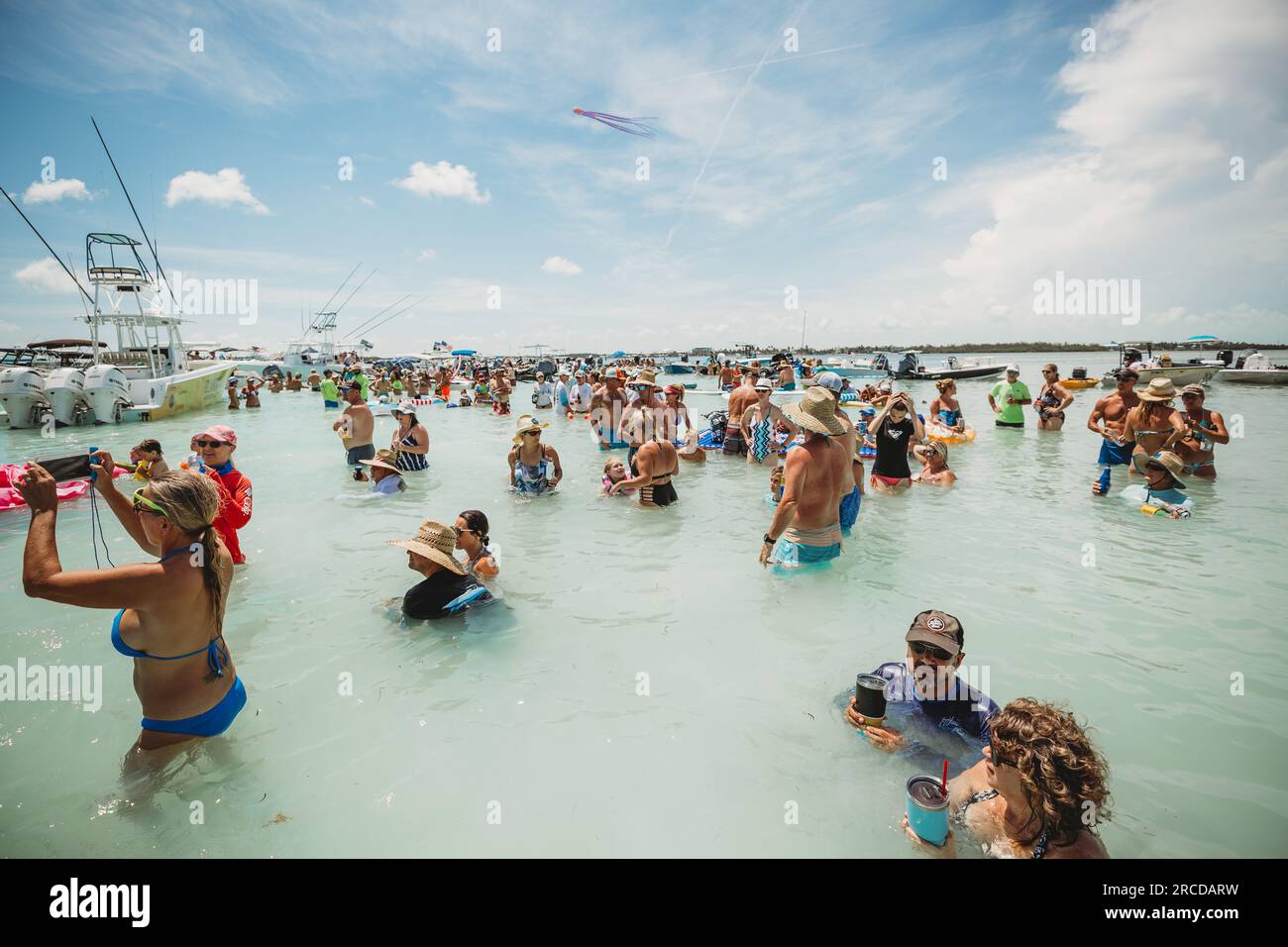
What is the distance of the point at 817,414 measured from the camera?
15.0 ft

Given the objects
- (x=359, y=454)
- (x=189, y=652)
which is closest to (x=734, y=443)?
(x=359, y=454)

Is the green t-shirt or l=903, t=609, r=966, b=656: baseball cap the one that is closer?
l=903, t=609, r=966, b=656: baseball cap

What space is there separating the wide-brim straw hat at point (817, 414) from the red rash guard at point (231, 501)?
4.97 meters

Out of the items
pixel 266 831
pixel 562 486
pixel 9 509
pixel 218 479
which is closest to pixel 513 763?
pixel 266 831

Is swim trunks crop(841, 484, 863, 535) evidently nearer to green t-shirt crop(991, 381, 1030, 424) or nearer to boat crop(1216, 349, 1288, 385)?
green t-shirt crop(991, 381, 1030, 424)

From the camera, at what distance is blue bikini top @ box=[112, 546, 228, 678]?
2418mm

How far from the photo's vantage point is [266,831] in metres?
2.62

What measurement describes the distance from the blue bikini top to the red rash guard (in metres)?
2.41

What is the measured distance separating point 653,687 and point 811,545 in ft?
6.92

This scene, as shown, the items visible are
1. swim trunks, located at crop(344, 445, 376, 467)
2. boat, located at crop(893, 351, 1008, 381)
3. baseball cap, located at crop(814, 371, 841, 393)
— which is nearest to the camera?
baseball cap, located at crop(814, 371, 841, 393)

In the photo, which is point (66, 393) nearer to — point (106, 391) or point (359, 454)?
point (106, 391)

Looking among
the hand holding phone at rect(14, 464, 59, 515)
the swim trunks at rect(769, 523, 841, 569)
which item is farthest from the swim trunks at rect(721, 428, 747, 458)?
the hand holding phone at rect(14, 464, 59, 515)
